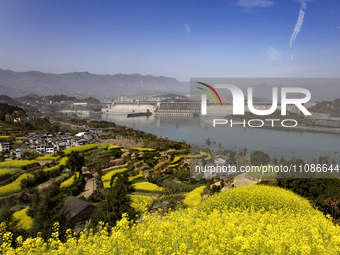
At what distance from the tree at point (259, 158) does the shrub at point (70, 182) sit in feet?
23.1

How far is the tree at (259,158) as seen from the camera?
796 cm

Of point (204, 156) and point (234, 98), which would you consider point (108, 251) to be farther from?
point (204, 156)

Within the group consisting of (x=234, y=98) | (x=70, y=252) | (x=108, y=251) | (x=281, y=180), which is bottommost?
(x=281, y=180)

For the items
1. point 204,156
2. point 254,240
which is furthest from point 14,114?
point 254,240

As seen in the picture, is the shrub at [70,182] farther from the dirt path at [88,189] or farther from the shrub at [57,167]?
the shrub at [57,167]

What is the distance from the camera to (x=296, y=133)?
7.93 m

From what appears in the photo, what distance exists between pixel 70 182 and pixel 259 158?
24.1 ft

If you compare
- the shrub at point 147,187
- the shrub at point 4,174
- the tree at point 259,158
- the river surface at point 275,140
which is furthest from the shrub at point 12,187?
the tree at point 259,158

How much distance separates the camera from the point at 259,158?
8000 millimetres

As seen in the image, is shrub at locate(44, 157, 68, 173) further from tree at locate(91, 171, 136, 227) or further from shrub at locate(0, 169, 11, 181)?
tree at locate(91, 171, 136, 227)

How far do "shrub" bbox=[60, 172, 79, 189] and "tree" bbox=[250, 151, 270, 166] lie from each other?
278 inches

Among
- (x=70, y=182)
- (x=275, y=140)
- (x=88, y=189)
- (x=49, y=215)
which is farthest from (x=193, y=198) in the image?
(x=70, y=182)

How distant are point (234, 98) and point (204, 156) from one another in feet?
15.0

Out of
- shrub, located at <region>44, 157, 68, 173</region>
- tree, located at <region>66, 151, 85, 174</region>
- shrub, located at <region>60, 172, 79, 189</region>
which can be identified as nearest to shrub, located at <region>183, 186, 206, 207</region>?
shrub, located at <region>60, 172, 79, 189</region>
